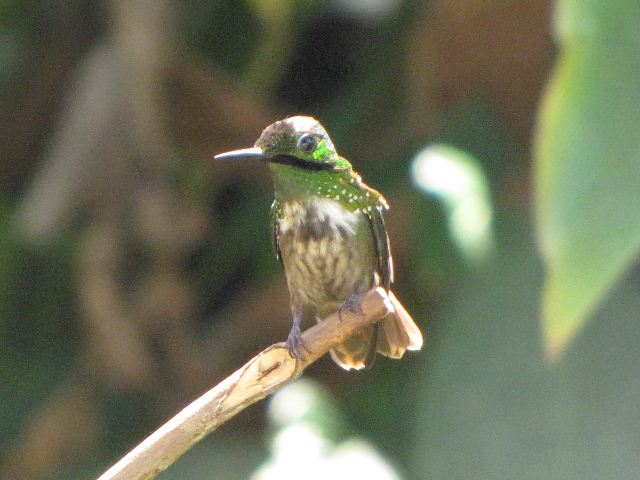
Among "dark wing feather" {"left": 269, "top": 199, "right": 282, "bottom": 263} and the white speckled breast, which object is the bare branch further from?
"dark wing feather" {"left": 269, "top": 199, "right": 282, "bottom": 263}

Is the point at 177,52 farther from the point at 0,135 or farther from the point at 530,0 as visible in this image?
the point at 530,0

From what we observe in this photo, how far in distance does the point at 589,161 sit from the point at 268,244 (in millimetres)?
2349

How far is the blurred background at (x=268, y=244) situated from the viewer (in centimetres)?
405

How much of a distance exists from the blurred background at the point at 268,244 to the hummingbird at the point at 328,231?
0.80 meters

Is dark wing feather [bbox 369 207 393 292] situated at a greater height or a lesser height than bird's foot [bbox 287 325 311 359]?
lesser

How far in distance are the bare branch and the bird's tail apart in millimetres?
390

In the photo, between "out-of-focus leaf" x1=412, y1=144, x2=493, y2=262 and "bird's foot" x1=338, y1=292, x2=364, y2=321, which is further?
"out-of-focus leaf" x1=412, y1=144, x2=493, y2=262

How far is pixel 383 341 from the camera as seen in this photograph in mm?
3168

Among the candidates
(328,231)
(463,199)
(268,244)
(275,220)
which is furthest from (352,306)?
(268,244)

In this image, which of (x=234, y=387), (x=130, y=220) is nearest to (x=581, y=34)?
(x=234, y=387)

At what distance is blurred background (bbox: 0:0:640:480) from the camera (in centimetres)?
405

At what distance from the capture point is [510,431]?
→ 13.1 feet

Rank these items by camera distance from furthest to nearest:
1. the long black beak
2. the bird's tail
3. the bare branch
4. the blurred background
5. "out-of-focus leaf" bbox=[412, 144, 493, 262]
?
"out-of-focus leaf" bbox=[412, 144, 493, 262] < the blurred background < the bird's tail < the long black beak < the bare branch

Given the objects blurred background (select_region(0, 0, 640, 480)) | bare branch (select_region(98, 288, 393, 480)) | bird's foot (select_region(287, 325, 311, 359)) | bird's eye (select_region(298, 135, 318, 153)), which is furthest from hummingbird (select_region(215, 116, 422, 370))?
blurred background (select_region(0, 0, 640, 480))
